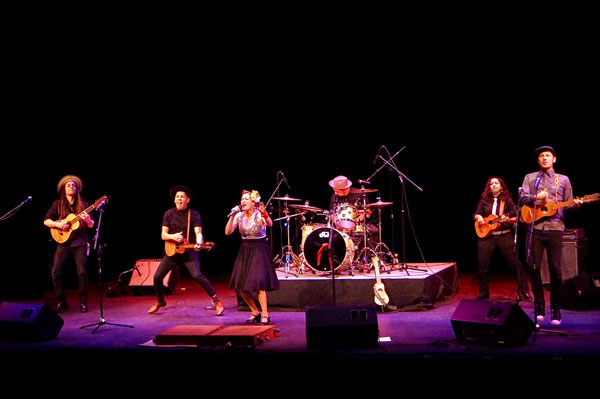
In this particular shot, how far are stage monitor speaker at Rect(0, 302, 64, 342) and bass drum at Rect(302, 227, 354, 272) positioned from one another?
4.18 metres

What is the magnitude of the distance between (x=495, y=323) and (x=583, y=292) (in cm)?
284

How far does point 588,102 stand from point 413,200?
4.52m

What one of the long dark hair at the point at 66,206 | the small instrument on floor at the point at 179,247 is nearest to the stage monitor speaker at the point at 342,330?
the small instrument on floor at the point at 179,247

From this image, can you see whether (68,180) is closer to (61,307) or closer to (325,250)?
(61,307)

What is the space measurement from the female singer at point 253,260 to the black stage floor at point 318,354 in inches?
21.1

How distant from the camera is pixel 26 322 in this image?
683cm

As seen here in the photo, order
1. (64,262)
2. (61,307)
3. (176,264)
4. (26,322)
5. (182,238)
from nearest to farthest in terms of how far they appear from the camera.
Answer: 1. (26,322)
2. (182,238)
3. (176,264)
4. (61,307)
5. (64,262)

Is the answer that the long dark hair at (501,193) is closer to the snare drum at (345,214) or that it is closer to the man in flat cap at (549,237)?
the man in flat cap at (549,237)

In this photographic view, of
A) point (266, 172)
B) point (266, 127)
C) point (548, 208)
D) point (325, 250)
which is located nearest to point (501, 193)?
point (548, 208)

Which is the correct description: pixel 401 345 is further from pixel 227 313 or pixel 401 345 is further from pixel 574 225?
pixel 574 225

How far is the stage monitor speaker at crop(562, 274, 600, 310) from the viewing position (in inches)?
310

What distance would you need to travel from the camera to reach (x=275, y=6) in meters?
9.34

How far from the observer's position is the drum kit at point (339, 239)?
9453 millimetres

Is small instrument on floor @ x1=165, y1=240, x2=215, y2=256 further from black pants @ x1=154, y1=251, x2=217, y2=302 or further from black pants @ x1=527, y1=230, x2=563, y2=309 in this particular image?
black pants @ x1=527, y1=230, x2=563, y2=309
